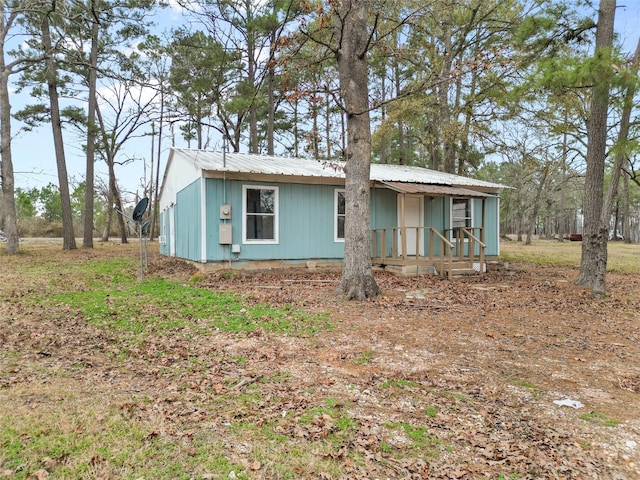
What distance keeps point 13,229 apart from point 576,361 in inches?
688

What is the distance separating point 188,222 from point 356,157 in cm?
624

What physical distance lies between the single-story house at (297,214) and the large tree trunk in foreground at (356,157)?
223 centimetres

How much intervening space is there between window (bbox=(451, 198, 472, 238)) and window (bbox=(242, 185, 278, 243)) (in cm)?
607

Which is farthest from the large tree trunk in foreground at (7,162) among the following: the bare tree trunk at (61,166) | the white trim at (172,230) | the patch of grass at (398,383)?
the patch of grass at (398,383)

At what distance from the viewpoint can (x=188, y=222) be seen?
11.8 m

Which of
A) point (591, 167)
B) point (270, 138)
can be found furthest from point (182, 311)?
point (270, 138)

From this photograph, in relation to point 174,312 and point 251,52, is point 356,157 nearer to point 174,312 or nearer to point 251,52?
point 174,312

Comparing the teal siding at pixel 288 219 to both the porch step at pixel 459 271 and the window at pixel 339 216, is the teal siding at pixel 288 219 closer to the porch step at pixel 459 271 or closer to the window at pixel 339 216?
the window at pixel 339 216

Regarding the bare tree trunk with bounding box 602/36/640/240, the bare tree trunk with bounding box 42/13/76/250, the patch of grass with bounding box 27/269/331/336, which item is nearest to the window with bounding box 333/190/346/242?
the patch of grass with bounding box 27/269/331/336

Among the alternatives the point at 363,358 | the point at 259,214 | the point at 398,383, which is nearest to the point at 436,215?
the point at 259,214

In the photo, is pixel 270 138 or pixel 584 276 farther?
pixel 270 138

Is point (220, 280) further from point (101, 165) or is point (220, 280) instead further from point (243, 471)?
point (101, 165)

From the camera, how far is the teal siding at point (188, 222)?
34.8 feet

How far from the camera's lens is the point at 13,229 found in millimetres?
14812
